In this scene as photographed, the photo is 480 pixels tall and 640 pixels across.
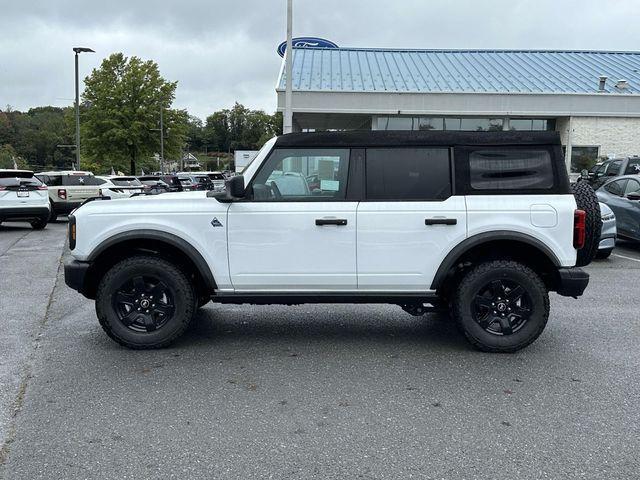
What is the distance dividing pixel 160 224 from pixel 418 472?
3.03 metres

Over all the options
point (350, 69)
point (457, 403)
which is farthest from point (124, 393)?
point (350, 69)

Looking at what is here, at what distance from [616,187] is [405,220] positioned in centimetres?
948

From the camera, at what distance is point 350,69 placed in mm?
26828

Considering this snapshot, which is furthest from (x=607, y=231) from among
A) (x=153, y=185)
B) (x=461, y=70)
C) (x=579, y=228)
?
(x=461, y=70)

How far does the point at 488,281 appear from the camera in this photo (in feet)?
16.9

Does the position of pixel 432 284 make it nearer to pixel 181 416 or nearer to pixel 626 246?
pixel 181 416

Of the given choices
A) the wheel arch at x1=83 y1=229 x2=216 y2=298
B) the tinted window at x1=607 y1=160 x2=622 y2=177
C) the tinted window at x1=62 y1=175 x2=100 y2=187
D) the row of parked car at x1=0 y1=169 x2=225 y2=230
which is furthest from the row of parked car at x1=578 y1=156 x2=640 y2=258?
the tinted window at x1=62 y1=175 x2=100 y2=187

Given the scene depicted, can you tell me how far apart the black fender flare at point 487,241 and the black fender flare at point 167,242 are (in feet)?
6.57

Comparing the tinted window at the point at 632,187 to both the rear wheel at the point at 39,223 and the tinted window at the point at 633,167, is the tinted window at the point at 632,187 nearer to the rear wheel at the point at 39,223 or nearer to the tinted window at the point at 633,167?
the tinted window at the point at 633,167

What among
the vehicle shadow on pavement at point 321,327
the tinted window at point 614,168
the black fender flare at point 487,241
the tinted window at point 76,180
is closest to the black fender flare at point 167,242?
the vehicle shadow on pavement at point 321,327

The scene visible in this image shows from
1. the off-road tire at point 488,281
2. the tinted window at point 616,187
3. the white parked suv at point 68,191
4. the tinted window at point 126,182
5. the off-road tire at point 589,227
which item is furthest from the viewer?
the tinted window at point 126,182

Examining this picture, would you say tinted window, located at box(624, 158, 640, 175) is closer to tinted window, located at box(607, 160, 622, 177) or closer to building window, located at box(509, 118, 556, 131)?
tinted window, located at box(607, 160, 622, 177)

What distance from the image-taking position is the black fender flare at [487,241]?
16.6ft

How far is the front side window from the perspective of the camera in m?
5.21
